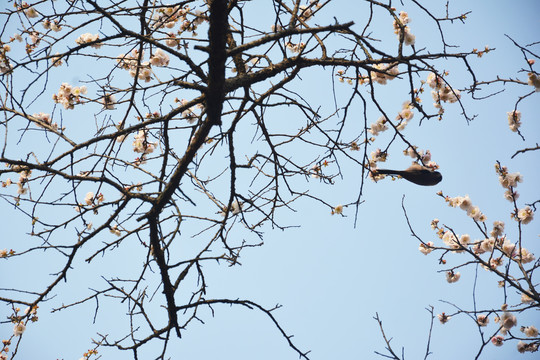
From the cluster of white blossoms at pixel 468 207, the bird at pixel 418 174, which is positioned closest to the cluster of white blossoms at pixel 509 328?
the cluster of white blossoms at pixel 468 207

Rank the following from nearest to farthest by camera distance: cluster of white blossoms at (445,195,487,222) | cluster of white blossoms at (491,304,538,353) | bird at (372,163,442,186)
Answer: bird at (372,163,442,186) < cluster of white blossoms at (491,304,538,353) < cluster of white blossoms at (445,195,487,222)

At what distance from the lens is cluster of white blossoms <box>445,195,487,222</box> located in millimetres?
4780

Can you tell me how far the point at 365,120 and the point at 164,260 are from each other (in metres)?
1.62

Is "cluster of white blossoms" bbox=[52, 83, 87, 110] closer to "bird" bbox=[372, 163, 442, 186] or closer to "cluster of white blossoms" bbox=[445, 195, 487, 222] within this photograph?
"bird" bbox=[372, 163, 442, 186]

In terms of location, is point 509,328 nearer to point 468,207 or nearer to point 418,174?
point 468,207

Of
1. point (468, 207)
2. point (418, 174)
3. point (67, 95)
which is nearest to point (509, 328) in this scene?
point (468, 207)

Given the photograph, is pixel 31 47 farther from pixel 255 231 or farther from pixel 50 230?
pixel 255 231

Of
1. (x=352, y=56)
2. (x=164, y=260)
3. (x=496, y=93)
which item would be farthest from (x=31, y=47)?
(x=496, y=93)

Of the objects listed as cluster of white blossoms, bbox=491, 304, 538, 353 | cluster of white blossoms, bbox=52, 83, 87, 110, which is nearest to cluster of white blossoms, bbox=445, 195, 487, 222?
cluster of white blossoms, bbox=491, 304, 538, 353

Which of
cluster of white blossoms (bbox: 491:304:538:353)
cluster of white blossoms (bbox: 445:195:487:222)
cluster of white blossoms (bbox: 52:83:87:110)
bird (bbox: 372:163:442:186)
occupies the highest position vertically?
cluster of white blossoms (bbox: 52:83:87:110)

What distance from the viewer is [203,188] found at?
2.59 metres

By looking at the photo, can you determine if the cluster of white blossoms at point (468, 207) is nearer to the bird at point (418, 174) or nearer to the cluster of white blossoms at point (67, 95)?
the bird at point (418, 174)

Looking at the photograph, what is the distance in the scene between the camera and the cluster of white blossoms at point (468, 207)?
4.78m

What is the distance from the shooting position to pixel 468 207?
15.8 feet
